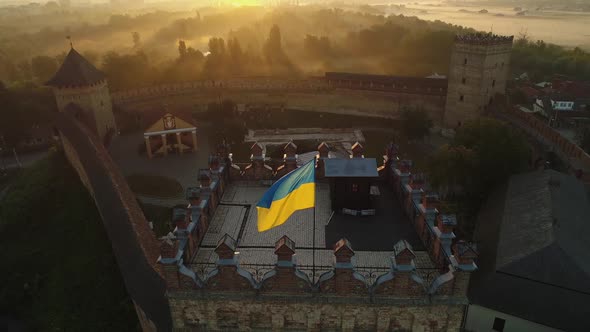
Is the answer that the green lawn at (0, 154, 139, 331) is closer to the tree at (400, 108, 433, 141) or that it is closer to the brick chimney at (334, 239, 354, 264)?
the brick chimney at (334, 239, 354, 264)

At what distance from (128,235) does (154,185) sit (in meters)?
15.4

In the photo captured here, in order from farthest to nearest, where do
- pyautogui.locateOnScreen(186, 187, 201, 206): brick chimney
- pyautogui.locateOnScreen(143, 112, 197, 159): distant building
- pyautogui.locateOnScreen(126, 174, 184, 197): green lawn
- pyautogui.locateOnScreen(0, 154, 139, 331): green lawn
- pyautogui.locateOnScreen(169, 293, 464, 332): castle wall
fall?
pyautogui.locateOnScreen(143, 112, 197, 159): distant building
pyautogui.locateOnScreen(126, 174, 184, 197): green lawn
pyautogui.locateOnScreen(0, 154, 139, 331): green lawn
pyautogui.locateOnScreen(186, 187, 201, 206): brick chimney
pyautogui.locateOnScreen(169, 293, 464, 332): castle wall

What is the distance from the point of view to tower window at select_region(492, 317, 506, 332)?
62.3 ft

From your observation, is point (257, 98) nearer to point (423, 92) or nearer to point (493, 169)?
point (423, 92)

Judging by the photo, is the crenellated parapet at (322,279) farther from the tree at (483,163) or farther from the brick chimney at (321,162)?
the tree at (483,163)

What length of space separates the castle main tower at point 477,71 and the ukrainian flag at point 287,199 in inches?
1500

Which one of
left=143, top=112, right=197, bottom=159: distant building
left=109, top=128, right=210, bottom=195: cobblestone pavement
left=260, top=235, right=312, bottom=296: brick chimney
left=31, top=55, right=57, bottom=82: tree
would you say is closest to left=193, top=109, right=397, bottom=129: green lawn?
left=109, top=128, right=210, bottom=195: cobblestone pavement

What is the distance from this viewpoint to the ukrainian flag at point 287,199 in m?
12.4

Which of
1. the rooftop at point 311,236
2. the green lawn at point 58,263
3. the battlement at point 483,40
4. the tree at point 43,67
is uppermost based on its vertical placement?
the battlement at point 483,40

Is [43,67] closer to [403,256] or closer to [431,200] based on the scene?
[431,200]

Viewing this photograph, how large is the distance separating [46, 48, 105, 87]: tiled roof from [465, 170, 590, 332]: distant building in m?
38.9

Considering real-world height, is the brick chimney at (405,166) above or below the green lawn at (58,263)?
above

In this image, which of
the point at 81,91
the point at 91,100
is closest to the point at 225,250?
the point at 91,100

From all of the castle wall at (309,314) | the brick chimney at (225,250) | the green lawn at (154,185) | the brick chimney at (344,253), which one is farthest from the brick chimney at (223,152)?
the green lawn at (154,185)
